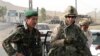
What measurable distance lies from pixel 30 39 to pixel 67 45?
0.54m

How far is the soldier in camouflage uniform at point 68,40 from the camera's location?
201 inches

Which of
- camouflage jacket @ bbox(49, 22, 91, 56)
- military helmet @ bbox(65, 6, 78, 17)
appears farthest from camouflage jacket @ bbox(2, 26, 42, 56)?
military helmet @ bbox(65, 6, 78, 17)

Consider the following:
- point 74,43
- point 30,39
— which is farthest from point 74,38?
point 30,39

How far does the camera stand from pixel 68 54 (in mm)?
5145

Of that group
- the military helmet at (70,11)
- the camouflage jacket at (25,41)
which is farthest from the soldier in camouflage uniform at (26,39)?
the military helmet at (70,11)

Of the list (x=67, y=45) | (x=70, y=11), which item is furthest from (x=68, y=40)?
(x=70, y=11)

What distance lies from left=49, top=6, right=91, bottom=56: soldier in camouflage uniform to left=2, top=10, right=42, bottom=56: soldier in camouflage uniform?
0.84ft

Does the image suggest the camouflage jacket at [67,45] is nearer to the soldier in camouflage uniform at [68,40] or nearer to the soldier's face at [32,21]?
the soldier in camouflage uniform at [68,40]

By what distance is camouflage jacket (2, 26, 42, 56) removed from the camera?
4.93m

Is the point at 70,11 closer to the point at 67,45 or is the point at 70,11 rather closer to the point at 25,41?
the point at 67,45

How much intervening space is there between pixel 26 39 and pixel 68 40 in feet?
1.93

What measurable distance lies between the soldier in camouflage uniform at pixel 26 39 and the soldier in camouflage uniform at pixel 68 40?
0.84 ft

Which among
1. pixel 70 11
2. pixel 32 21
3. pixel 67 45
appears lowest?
pixel 67 45

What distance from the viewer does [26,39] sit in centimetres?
501
